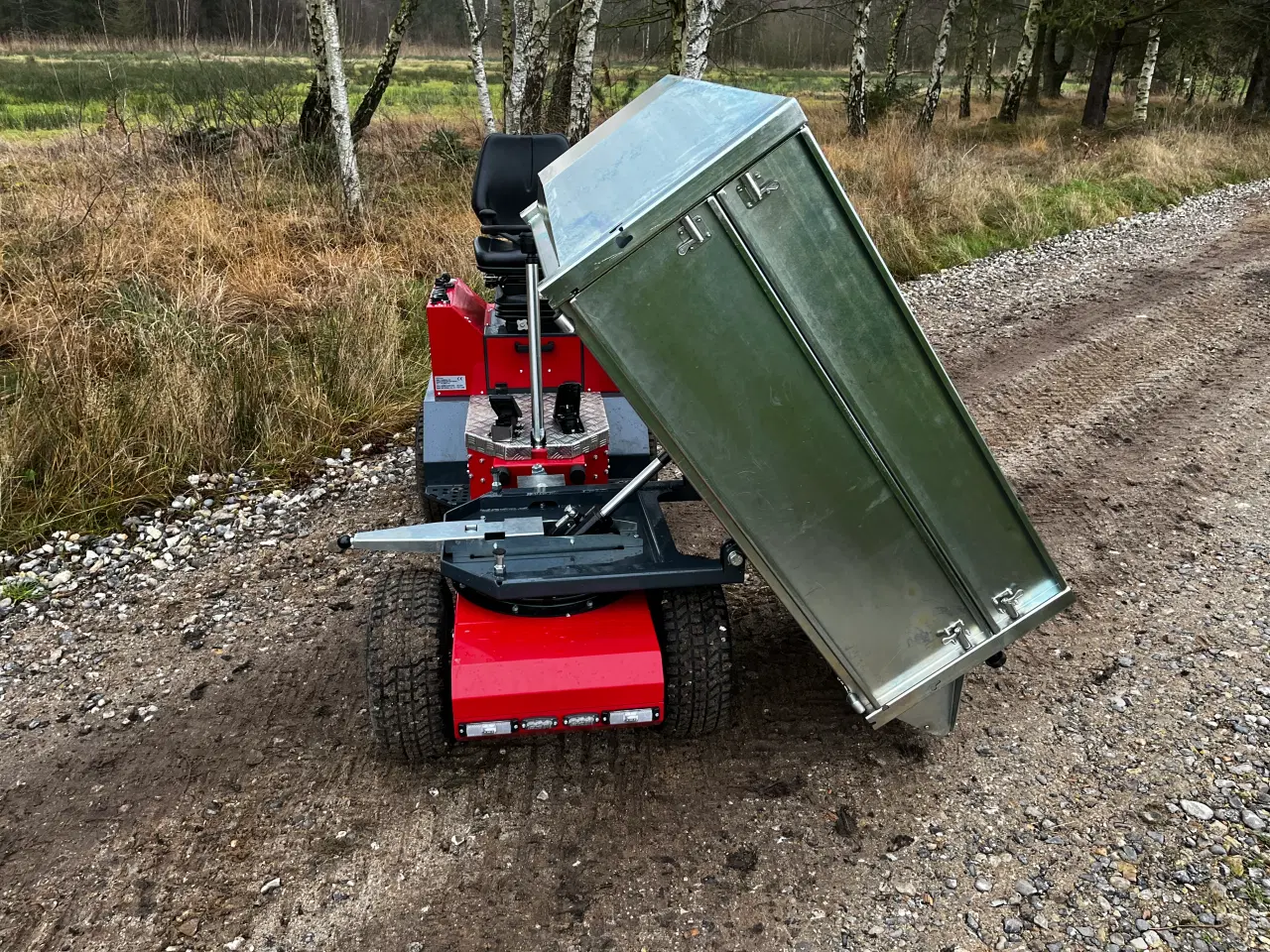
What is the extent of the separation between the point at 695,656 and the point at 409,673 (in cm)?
92

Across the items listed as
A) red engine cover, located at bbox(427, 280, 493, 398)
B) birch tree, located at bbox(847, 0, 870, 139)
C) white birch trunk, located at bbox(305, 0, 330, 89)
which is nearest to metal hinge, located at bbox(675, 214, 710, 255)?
red engine cover, located at bbox(427, 280, 493, 398)

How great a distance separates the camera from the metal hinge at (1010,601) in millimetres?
2549

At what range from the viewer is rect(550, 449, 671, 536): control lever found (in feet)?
9.50

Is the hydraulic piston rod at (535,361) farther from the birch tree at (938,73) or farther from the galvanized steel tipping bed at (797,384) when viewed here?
the birch tree at (938,73)

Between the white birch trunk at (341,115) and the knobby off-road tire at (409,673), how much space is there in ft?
19.7

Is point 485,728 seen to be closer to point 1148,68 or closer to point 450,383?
point 450,383

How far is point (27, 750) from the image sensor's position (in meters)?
3.03

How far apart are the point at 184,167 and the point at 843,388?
818 centimetres

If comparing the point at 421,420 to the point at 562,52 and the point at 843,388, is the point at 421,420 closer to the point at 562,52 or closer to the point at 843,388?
the point at 843,388

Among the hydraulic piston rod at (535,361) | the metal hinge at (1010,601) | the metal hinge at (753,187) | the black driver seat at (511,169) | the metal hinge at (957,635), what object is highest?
the metal hinge at (753,187)

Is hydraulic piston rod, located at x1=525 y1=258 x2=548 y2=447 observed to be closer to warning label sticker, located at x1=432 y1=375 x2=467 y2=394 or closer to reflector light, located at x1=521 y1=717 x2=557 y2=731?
warning label sticker, located at x1=432 y1=375 x2=467 y2=394

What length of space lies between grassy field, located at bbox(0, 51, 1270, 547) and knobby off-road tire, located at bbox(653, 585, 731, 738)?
2.97 m

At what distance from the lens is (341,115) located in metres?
7.53

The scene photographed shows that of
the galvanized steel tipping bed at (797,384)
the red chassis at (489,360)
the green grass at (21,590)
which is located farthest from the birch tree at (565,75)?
the galvanized steel tipping bed at (797,384)
